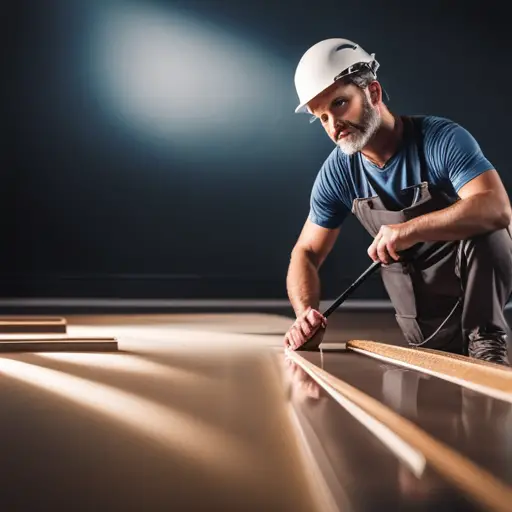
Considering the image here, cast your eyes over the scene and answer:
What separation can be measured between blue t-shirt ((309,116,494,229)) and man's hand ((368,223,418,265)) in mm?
229

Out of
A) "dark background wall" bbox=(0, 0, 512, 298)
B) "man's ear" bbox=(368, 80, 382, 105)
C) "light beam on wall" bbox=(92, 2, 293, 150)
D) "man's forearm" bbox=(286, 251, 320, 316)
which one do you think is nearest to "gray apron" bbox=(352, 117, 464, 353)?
"man's ear" bbox=(368, 80, 382, 105)

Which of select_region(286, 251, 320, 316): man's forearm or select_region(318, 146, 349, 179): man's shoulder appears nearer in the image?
select_region(286, 251, 320, 316): man's forearm

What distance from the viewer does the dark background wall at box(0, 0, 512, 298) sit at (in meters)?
5.99

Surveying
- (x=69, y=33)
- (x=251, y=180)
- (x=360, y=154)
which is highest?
(x=69, y=33)

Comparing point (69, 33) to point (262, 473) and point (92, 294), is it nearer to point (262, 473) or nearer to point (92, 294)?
point (92, 294)

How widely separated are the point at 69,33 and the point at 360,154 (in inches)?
172

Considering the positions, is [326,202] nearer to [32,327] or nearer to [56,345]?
[56,345]

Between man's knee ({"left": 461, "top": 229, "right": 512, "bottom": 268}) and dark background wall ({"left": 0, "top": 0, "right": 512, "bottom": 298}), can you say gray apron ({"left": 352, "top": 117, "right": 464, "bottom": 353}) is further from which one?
dark background wall ({"left": 0, "top": 0, "right": 512, "bottom": 298})

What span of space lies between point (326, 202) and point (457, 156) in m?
0.46

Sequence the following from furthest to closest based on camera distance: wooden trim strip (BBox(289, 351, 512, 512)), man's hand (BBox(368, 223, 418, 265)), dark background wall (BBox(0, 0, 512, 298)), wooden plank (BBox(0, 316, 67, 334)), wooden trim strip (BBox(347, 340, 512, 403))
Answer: dark background wall (BBox(0, 0, 512, 298)) → wooden plank (BBox(0, 316, 67, 334)) → man's hand (BBox(368, 223, 418, 265)) → wooden trim strip (BBox(347, 340, 512, 403)) → wooden trim strip (BBox(289, 351, 512, 512))

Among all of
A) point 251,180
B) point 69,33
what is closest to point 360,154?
point 251,180

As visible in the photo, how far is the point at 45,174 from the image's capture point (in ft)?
19.6

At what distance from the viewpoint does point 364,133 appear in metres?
2.18

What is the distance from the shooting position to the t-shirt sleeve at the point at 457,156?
205 cm
